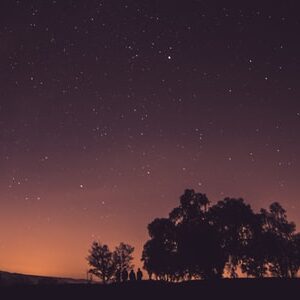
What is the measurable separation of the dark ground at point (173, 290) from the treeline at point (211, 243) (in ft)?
80.8

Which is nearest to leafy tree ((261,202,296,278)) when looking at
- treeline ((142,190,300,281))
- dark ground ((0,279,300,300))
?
treeline ((142,190,300,281))

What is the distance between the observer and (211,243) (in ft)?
176

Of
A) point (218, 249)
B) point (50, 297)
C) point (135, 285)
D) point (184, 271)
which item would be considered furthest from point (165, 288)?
point (184, 271)

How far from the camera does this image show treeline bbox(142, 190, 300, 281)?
5384 cm

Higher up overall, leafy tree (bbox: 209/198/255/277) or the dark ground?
leafy tree (bbox: 209/198/255/277)

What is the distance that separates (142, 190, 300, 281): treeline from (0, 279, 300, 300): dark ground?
80.8ft

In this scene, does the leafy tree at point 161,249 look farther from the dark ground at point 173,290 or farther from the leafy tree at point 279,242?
the dark ground at point 173,290

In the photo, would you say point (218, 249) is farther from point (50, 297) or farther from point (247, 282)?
point (50, 297)

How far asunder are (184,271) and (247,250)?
929cm

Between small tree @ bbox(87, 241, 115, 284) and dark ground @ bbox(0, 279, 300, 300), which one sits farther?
small tree @ bbox(87, 241, 115, 284)

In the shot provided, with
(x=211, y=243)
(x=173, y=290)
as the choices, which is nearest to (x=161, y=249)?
(x=211, y=243)

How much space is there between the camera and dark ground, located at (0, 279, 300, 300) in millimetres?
24703

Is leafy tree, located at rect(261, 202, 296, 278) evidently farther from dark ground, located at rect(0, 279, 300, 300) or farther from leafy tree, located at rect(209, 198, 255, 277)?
dark ground, located at rect(0, 279, 300, 300)

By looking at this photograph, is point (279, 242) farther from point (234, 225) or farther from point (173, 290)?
point (173, 290)
